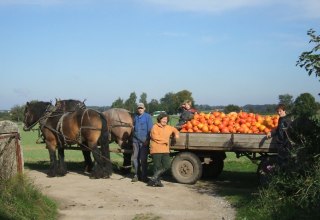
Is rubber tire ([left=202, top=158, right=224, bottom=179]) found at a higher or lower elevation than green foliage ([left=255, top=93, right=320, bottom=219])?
lower

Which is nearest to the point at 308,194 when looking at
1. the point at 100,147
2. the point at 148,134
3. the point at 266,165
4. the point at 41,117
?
the point at 266,165

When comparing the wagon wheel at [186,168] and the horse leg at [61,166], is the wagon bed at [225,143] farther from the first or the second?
the horse leg at [61,166]

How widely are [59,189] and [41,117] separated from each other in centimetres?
326

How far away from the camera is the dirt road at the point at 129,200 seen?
8078 millimetres

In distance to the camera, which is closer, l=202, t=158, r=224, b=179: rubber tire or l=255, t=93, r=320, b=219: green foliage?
l=255, t=93, r=320, b=219: green foliage

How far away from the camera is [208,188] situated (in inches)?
430

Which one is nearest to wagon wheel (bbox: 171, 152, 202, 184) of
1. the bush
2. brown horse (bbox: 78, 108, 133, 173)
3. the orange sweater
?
the orange sweater

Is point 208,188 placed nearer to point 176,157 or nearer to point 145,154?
point 176,157

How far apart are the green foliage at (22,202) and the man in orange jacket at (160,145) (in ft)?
10.5

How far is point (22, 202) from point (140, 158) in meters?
4.65

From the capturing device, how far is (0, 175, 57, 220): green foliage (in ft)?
23.0

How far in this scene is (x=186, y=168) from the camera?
11.4 m

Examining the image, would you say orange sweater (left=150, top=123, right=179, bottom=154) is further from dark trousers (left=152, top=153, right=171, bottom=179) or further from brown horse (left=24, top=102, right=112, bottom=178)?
brown horse (left=24, top=102, right=112, bottom=178)

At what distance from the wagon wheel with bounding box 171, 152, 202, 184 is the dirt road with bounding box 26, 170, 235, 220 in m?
0.21
